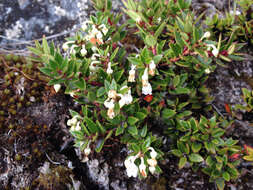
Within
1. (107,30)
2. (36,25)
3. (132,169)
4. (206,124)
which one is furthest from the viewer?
(36,25)

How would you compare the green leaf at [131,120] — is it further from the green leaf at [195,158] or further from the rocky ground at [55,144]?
the green leaf at [195,158]

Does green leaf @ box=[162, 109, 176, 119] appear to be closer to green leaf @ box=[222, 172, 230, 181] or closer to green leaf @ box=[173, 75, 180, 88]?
green leaf @ box=[173, 75, 180, 88]

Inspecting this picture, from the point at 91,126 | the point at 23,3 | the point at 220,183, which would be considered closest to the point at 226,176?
the point at 220,183

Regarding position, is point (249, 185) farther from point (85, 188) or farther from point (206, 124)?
point (85, 188)

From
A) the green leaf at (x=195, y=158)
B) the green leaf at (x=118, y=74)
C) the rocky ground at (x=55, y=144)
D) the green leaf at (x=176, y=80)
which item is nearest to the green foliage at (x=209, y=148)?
the green leaf at (x=195, y=158)

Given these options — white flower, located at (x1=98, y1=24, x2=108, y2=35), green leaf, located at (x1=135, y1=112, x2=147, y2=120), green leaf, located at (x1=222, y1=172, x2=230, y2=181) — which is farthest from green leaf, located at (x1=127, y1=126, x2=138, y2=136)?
green leaf, located at (x1=222, y1=172, x2=230, y2=181)

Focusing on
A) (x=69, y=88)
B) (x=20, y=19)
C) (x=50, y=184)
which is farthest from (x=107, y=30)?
(x=20, y=19)
